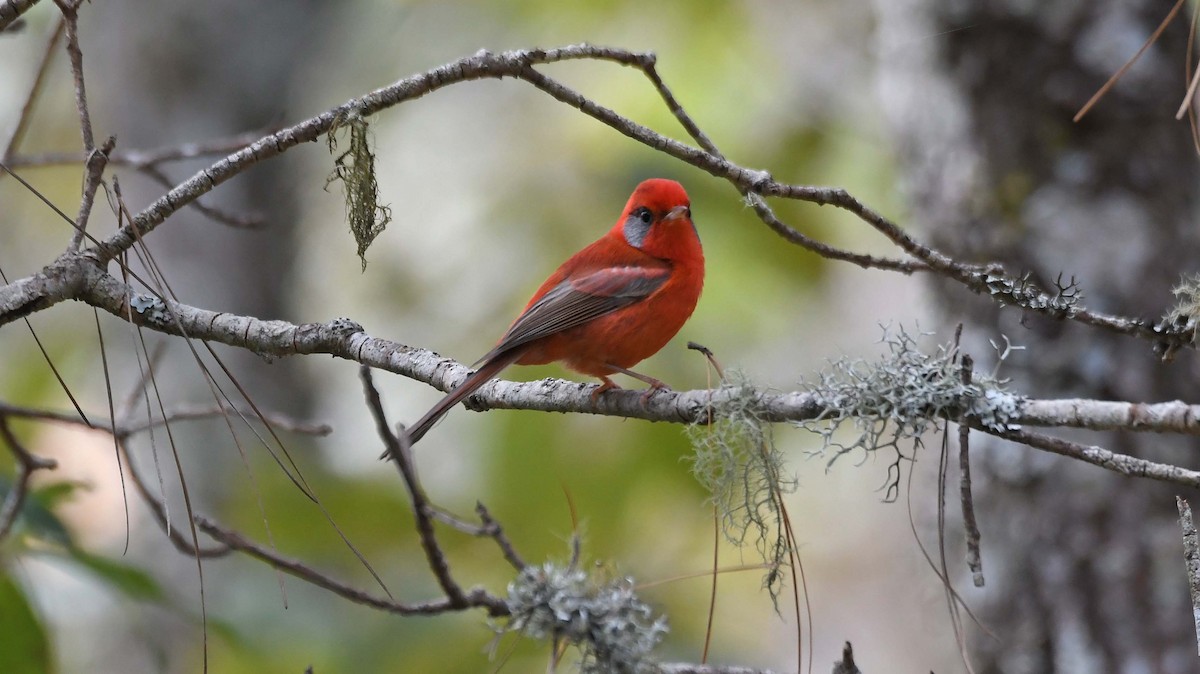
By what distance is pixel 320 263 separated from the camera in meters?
9.37

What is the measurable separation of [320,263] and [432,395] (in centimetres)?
207

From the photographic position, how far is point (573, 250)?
7254 mm

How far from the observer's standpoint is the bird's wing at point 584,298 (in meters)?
3.90

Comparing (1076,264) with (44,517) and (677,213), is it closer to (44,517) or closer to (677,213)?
(677,213)

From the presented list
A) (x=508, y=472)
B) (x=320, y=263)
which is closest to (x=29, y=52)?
(x=320, y=263)

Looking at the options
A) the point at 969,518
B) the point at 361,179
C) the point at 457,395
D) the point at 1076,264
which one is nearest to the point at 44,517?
the point at 457,395

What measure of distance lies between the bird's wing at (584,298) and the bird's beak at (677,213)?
239 mm

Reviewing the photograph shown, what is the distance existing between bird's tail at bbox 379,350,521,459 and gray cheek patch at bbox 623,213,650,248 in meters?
1.07

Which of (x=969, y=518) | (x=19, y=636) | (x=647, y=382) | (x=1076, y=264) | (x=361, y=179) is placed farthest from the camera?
(x=1076, y=264)

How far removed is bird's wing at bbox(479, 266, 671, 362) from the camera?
3900mm

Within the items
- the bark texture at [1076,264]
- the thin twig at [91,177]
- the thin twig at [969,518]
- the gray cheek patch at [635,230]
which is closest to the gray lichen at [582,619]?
the thin twig at [969,518]

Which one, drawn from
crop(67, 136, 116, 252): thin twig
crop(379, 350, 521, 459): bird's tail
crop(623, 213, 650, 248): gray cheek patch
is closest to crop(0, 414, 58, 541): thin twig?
crop(67, 136, 116, 252): thin twig

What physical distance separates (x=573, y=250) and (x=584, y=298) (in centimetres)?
322

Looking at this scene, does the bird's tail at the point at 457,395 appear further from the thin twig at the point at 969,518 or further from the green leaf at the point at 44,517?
the thin twig at the point at 969,518
